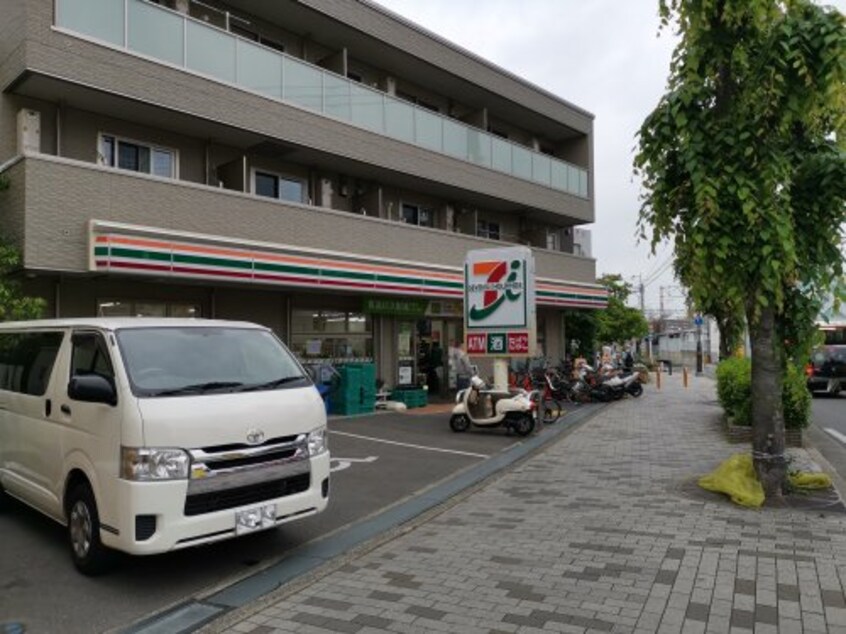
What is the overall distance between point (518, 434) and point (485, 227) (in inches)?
450

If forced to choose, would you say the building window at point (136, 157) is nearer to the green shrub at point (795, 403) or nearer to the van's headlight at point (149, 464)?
the van's headlight at point (149, 464)

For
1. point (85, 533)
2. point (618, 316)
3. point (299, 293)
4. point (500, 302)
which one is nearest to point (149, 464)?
point (85, 533)

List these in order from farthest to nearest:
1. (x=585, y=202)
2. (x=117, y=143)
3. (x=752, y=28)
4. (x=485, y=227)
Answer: (x=585, y=202) → (x=485, y=227) → (x=117, y=143) → (x=752, y=28)

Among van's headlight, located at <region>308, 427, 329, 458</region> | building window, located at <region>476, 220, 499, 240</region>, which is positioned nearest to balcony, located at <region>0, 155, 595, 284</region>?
building window, located at <region>476, 220, 499, 240</region>

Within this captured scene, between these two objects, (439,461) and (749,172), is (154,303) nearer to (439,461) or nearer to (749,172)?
(439,461)

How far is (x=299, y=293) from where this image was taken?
1611 cm

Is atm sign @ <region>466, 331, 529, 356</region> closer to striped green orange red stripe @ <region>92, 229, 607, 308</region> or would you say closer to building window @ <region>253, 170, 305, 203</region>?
striped green orange red stripe @ <region>92, 229, 607, 308</region>

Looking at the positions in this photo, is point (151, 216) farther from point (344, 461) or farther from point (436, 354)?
point (436, 354)

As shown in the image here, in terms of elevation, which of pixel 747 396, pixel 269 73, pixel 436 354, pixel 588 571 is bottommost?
pixel 588 571

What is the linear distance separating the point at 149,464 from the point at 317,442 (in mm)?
1422

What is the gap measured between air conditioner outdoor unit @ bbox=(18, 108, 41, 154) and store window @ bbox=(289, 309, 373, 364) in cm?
612

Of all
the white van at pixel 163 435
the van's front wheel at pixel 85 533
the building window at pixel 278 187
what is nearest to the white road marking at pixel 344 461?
the white van at pixel 163 435

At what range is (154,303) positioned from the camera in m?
13.6

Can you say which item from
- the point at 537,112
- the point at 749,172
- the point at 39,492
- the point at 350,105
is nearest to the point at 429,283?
the point at 350,105
